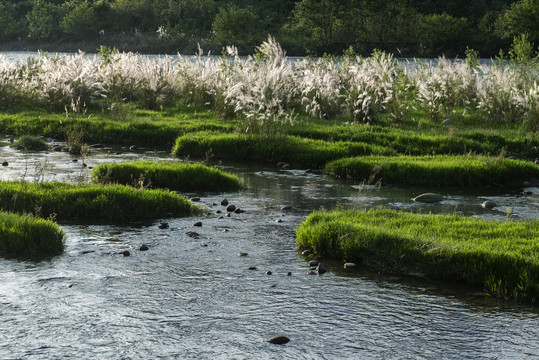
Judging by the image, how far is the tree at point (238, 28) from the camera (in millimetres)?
65713

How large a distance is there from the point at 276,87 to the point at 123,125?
459 centimetres

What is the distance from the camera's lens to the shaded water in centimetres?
544

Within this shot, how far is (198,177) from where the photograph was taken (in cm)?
1218

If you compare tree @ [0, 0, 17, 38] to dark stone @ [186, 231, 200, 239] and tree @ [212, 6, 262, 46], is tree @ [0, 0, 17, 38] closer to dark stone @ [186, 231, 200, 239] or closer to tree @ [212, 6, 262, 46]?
tree @ [212, 6, 262, 46]

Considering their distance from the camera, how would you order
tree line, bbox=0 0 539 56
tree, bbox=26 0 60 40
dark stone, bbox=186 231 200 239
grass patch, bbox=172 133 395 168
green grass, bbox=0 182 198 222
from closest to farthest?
dark stone, bbox=186 231 200 239, green grass, bbox=0 182 198 222, grass patch, bbox=172 133 395 168, tree line, bbox=0 0 539 56, tree, bbox=26 0 60 40

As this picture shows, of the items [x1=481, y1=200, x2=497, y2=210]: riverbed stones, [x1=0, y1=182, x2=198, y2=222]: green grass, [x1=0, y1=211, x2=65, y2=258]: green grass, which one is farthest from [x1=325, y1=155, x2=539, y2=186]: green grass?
[x1=0, y1=211, x2=65, y2=258]: green grass

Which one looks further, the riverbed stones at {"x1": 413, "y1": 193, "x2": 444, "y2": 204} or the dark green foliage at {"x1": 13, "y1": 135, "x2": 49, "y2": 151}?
the dark green foliage at {"x1": 13, "y1": 135, "x2": 49, "y2": 151}

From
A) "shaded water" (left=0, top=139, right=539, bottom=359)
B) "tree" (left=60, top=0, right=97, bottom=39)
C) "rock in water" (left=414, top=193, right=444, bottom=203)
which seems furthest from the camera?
"tree" (left=60, top=0, right=97, bottom=39)

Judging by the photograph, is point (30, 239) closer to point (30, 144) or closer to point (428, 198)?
point (428, 198)

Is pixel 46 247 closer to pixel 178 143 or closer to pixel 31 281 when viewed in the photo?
pixel 31 281

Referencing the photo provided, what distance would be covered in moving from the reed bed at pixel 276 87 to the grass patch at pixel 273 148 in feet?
1.40

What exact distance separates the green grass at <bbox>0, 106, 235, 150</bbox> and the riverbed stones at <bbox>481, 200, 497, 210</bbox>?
7911 mm

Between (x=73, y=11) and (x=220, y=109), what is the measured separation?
208 ft

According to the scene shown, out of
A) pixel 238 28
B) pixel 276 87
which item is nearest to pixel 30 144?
pixel 276 87
